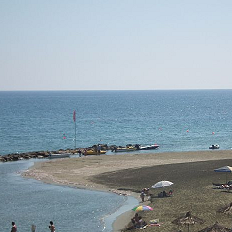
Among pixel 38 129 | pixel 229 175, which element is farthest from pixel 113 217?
pixel 38 129

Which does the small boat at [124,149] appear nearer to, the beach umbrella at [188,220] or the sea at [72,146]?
the sea at [72,146]

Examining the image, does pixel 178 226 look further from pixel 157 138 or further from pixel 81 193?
pixel 157 138

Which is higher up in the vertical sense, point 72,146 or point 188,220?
point 188,220

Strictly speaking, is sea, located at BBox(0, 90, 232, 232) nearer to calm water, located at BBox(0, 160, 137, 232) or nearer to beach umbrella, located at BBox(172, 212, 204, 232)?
calm water, located at BBox(0, 160, 137, 232)

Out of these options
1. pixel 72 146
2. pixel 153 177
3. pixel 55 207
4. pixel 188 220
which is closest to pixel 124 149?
pixel 72 146

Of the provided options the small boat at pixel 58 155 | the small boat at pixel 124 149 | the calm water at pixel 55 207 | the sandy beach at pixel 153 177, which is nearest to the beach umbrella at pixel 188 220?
the sandy beach at pixel 153 177

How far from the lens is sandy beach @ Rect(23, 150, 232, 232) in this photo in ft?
114

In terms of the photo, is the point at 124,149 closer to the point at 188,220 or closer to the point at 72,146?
the point at 72,146

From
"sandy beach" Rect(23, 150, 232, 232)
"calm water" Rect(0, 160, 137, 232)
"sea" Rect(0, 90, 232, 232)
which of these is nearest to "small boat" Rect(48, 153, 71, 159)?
"sea" Rect(0, 90, 232, 232)

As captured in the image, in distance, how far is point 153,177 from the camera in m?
48.9

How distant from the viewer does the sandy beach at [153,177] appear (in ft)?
114

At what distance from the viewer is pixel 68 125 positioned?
414ft

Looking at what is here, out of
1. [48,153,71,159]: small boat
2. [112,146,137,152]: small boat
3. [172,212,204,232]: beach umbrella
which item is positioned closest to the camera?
[172,212,204,232]: beach umbrella

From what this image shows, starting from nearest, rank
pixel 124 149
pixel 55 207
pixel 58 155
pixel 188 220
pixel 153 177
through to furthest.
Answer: pixel 188 220
pixel 55 207
pixel 153 177
pixel 58 155
pixel 124 149
